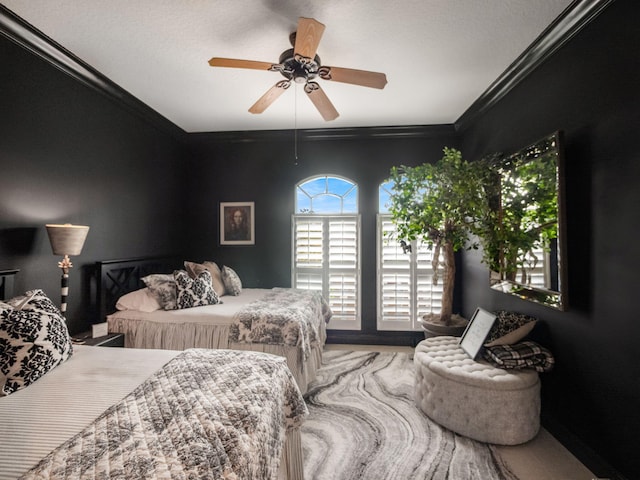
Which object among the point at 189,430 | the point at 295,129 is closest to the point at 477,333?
the point at 189,430

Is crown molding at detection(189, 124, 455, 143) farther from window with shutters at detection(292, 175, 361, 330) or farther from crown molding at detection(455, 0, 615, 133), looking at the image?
crown molding at detection(455, 0, 615, 133)

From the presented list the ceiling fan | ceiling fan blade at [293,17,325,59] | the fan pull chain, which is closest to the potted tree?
the ceiling fan

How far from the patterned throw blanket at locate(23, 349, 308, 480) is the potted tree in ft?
7.21

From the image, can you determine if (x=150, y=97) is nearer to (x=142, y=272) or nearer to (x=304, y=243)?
(x=142, y=272)

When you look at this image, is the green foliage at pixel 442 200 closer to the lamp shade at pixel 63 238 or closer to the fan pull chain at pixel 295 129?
the fan pull chain at pixel 295 129

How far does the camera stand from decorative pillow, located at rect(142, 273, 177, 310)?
120 inches

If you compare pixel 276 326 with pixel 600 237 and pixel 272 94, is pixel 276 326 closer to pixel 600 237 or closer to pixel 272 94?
pixel 272 94

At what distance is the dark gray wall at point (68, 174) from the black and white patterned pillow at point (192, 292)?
766 millimetres

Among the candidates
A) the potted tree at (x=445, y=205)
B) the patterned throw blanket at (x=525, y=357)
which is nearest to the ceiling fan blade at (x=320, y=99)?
the potted tree at (x=445, y=205)

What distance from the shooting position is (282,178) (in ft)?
14.7

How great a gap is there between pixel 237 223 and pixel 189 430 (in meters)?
3.66

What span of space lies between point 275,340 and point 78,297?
1788 millimetres

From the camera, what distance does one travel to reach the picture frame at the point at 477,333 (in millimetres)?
2482

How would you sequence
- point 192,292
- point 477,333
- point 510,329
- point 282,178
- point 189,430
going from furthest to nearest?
point 282,178 → point 192,292 → point 477,333 → point 510,329 → point 189,430
